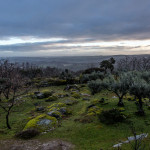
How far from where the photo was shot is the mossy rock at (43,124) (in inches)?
727

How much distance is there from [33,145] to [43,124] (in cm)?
462

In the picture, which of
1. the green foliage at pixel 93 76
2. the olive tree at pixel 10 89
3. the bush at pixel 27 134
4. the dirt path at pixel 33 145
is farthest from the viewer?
the green foliage at pixel 93 76

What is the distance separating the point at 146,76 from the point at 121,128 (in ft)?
71.3

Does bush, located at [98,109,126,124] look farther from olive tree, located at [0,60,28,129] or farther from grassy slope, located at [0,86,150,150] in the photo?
olive tree, located at [0,60,28,129]

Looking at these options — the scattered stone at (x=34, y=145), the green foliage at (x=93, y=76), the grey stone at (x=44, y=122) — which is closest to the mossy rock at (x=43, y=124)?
the grey stone at (x=44, y=122)

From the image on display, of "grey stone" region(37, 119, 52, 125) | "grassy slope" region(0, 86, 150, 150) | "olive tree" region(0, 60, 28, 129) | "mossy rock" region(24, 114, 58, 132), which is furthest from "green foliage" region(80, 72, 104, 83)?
"grey stone" region(37, 119, 52, 125)

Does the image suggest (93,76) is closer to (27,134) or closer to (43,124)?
(43,124)

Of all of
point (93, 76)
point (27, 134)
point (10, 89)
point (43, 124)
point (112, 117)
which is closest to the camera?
point (27, 134)

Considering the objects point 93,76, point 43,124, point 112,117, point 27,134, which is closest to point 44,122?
point 43,124

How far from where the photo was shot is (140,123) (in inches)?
716

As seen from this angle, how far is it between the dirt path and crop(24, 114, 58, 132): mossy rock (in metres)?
2.78

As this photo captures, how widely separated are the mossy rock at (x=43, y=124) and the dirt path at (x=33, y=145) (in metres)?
2.78

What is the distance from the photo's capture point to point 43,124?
19328mm

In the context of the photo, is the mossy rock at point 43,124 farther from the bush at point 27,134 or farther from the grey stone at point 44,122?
the bush at point 27,134
